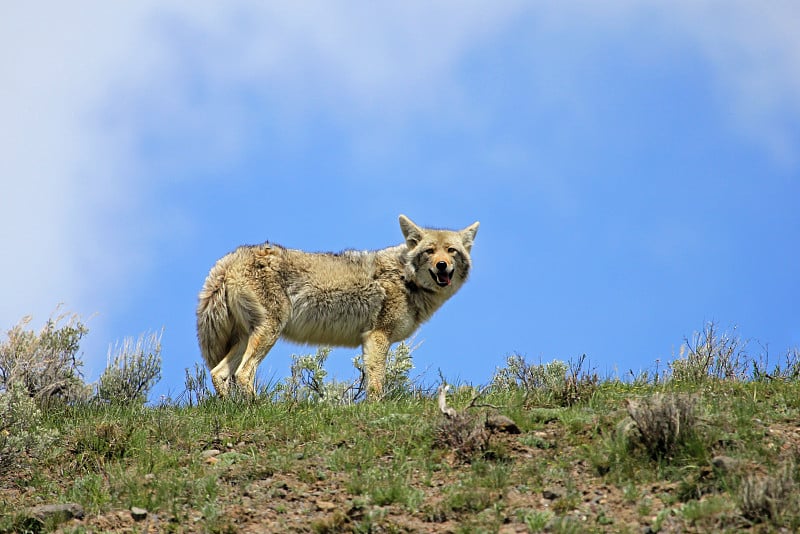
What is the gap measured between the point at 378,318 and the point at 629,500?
6.06 meters

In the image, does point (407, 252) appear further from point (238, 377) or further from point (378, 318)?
point (238, 377)

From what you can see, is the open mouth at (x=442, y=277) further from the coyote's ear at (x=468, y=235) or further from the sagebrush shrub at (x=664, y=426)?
the sagebrush shrub at (x=664, y=426)

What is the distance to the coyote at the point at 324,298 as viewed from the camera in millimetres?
11734

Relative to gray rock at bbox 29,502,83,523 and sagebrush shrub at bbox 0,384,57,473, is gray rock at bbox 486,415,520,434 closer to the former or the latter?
gray rock at bbox 29,502,83,523

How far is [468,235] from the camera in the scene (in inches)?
537

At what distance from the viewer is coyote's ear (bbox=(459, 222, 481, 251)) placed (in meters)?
13.6

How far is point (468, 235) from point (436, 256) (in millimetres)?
963

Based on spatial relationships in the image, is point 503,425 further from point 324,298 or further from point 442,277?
point 442,277

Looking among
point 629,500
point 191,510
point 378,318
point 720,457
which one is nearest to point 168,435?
point 191,510

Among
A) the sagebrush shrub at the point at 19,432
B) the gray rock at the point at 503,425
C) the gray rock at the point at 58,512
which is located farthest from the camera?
the sagebrush shrub at the point at 19,432

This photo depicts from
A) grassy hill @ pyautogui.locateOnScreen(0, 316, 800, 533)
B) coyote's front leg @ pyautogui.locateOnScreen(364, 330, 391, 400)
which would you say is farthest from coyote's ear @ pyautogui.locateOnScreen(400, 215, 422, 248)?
grassy hill @ pyautogui.locateOnScreen(0, 316, 800, 533)

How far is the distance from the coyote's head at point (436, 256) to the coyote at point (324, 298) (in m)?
0.01

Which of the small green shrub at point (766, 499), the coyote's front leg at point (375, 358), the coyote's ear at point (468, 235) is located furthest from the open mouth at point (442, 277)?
the small green shrub at point (766, 499)

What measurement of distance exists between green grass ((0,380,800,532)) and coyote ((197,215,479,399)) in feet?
6.44
